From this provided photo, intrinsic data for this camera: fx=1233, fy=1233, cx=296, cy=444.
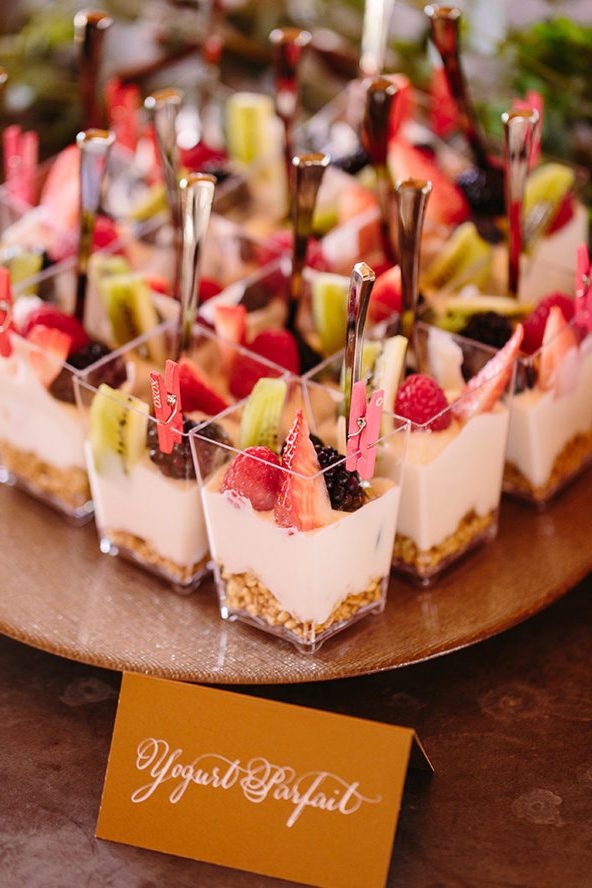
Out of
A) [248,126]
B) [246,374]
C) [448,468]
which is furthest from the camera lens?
[248,126]

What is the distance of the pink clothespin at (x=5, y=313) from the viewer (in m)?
1.55

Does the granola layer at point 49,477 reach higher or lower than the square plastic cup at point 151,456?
lower

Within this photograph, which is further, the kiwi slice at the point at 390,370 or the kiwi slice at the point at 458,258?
the kiwi slice at the point at 458,258

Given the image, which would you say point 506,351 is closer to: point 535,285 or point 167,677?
point 535,285

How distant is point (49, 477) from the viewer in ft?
5.58

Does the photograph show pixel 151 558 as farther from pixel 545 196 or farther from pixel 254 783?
pixel 545 196

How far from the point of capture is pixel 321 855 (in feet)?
4.10

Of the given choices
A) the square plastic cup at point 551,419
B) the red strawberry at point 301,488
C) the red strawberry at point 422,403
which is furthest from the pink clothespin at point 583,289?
the red strawberry at point 301,488

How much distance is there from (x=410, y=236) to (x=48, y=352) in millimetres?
490

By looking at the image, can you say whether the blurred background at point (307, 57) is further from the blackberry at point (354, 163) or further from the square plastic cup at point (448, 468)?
the square plastic cup at point (448, 468)

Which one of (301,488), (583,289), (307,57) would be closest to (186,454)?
(301,488)

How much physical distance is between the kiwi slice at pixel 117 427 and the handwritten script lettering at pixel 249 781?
36 centimetres

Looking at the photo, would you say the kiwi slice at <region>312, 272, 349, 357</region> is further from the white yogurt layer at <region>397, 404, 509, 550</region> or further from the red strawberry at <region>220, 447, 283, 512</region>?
the red strawberry at <region>220, 447, 283, 512</region>

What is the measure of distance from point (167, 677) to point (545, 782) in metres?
0.45
